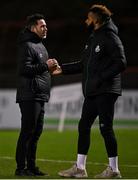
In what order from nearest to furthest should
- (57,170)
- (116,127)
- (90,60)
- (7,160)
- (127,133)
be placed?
(90,60) → (57,170) → (7,160) → (127,133) → (116,127)

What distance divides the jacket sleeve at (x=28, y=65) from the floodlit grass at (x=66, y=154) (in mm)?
1300

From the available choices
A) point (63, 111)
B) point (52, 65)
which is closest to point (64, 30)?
point (63, 111)

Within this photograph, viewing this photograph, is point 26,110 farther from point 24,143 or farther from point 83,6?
point 83,6

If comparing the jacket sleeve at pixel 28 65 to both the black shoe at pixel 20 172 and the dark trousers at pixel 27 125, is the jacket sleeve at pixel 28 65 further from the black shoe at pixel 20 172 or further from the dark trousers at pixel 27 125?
the black shoe at pixel 20 172

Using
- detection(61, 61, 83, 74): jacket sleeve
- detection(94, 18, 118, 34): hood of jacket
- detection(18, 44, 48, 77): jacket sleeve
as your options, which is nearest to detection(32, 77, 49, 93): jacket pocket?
detection(18, 44, 48, 77): jacket sleeve

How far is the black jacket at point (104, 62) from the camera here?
948 cm

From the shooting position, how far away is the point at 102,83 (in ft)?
31.3

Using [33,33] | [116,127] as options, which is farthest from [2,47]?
[33,33]

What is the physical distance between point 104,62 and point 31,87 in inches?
38.1

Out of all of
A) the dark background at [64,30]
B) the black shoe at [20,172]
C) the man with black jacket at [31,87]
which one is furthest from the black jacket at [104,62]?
the dark background at [64,30]

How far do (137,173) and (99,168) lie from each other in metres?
0.89

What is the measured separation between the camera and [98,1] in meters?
26.5

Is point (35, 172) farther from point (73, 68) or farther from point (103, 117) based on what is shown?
point (73, 68)

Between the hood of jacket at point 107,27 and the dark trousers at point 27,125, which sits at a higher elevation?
the hood of jacket at point 107,27
